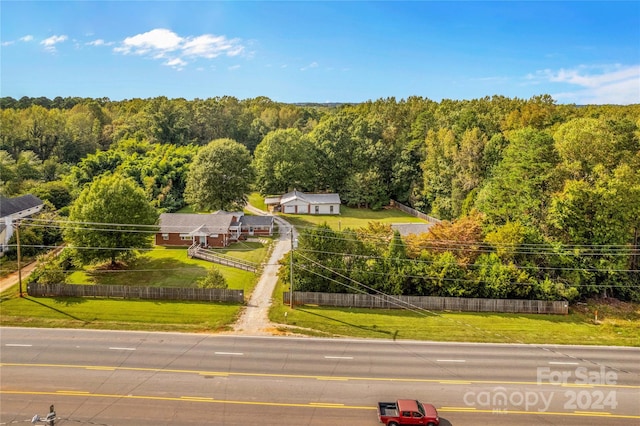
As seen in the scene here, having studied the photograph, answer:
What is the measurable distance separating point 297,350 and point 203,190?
140 ft

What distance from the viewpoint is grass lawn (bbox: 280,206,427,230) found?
7412 centimetres

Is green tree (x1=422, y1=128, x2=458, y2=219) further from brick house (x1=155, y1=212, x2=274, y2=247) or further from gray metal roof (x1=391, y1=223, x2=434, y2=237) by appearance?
brick house (x1=155, y1=212, x2=274, y2=247)

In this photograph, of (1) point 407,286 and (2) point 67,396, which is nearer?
(2) point 67,396

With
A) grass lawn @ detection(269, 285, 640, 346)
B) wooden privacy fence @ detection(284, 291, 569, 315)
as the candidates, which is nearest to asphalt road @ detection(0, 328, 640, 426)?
grass lawn @ detection(269, 285, 640, 346)

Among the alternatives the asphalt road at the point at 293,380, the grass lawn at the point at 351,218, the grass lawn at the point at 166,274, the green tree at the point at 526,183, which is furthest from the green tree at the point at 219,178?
the green tree at the point at 526,183

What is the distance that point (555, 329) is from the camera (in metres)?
37.7

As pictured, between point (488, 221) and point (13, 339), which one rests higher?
point (488, 221)

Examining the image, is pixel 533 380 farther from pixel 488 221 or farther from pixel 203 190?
pixel 203 190

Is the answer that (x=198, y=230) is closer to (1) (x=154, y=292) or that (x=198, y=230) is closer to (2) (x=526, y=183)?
(1) (x=154, y=292)

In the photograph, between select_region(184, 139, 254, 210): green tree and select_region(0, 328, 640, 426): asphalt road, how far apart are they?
36993 mm

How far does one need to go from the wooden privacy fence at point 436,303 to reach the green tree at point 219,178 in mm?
32880

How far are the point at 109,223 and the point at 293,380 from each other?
95.1ft

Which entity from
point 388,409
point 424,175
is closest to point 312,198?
point 424,175

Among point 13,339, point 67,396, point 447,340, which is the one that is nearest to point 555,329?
point 447,340
